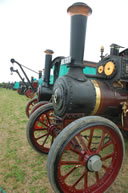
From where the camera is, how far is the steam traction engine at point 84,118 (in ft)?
5.18

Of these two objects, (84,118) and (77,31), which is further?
(77,31)

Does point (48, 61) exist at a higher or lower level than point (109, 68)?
higher

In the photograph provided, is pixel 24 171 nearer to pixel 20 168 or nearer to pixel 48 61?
pixel 20 168

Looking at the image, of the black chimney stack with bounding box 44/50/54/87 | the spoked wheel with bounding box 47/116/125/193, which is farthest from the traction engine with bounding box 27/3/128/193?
the black chimney stack with bounding box 44/50/54/87

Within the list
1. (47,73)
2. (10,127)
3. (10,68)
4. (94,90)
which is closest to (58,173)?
(94,90)

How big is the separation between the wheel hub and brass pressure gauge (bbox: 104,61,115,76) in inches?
62.2

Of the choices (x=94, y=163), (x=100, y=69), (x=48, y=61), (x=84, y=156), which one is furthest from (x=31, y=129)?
(x=48, y=61)

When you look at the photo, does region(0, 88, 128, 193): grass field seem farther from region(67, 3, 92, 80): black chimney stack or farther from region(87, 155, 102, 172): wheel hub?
region(67, 3, 92, 80): black chimney stack

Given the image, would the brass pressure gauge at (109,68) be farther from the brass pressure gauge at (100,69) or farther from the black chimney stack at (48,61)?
the black chimney stack at (48,61)

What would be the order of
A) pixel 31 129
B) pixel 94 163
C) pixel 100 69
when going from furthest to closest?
pixel 100 69
pixel 31 129
pixel 94 163

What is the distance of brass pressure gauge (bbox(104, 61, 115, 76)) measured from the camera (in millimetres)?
2614

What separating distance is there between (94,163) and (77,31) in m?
1.80

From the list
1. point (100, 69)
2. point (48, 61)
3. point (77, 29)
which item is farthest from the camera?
point (48, 61)

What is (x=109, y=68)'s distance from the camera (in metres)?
2.69
